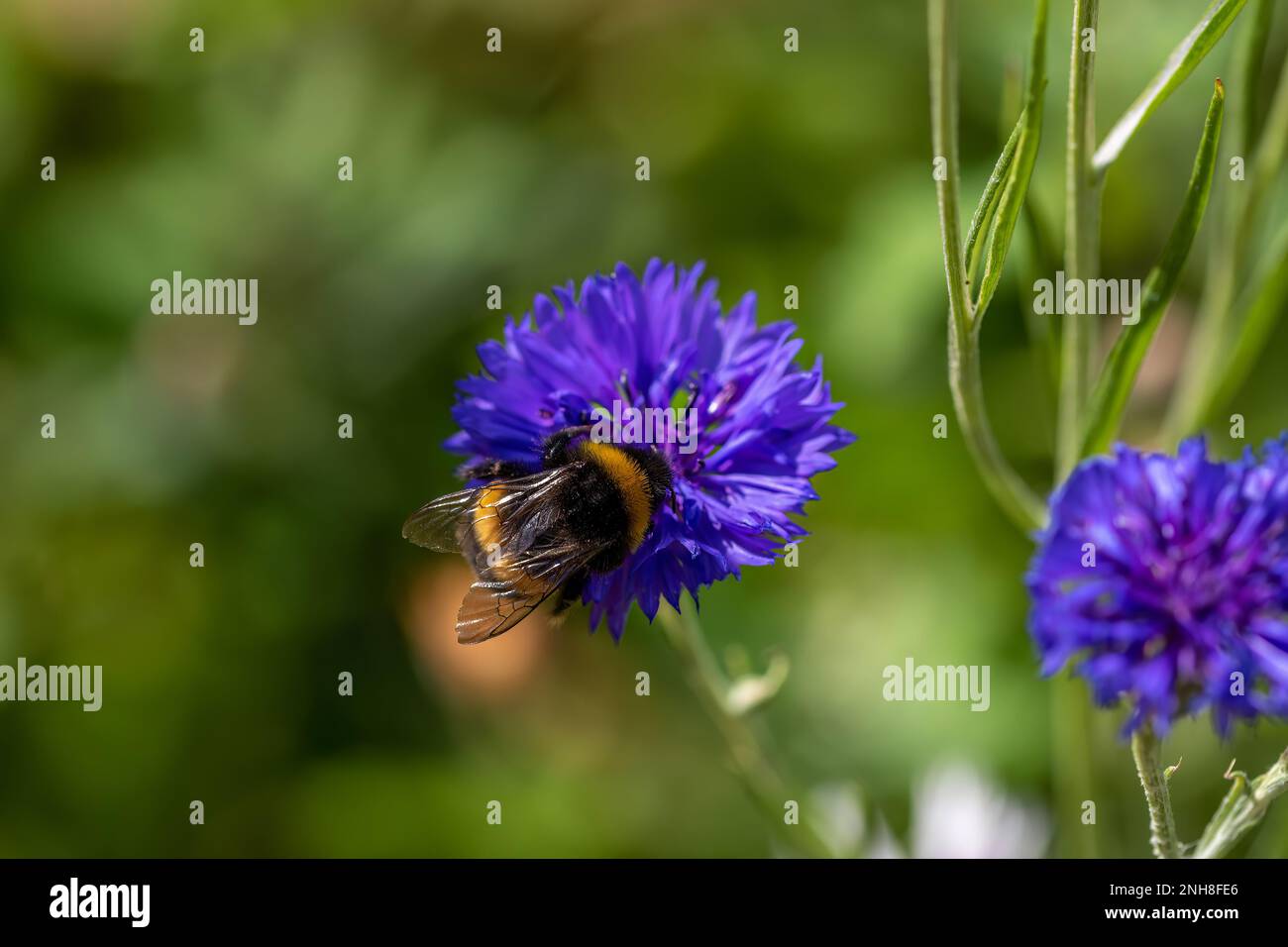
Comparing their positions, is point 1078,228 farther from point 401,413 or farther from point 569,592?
point 401,413

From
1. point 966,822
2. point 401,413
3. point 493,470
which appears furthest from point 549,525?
point 401,413

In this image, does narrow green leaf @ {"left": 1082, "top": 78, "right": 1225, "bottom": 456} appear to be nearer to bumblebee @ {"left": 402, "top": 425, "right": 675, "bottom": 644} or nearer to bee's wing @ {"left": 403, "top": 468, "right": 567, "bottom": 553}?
bumblebee @ {"left": 402, "top": 425, "right": 675, "bottom": 644}

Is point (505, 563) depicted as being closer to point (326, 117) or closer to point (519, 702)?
point (519, 702)

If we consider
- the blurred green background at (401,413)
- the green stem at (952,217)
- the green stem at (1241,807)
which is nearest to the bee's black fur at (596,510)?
the green stem at (952,217)

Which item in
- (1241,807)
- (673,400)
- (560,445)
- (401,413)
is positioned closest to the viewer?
(1241,807)

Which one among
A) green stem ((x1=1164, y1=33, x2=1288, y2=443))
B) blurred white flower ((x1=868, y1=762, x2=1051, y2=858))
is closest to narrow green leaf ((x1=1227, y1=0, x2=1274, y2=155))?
green stem ((x1=1164, y1=33, x2=1288, y2=443))

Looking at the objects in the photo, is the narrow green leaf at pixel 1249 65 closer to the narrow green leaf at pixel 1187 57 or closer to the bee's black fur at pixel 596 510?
the narrow green leaf at pixel 1187 57

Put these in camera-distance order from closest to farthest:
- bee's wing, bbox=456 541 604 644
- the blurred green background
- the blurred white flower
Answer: bee's wing, bbox=456 541 604 644
the blurred white flower
the blurred green background
